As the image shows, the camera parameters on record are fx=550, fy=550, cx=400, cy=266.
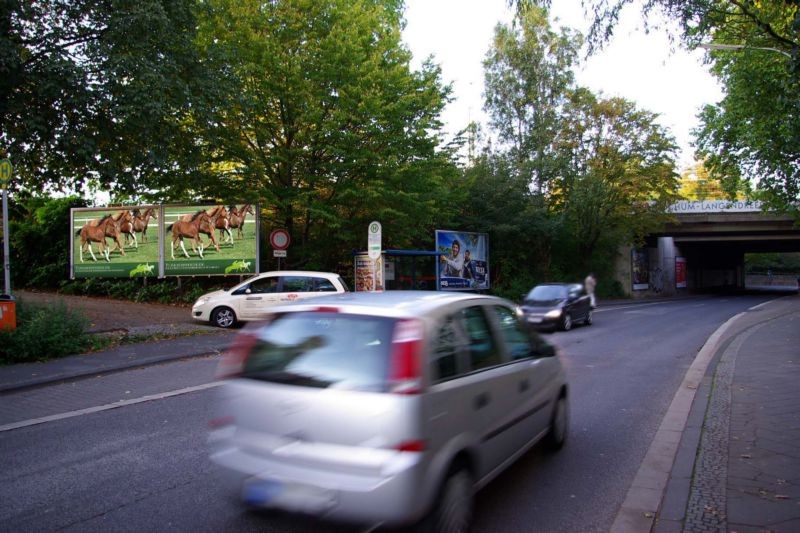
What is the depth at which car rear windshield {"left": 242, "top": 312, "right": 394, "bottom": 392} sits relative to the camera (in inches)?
132

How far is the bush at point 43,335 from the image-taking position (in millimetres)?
9719

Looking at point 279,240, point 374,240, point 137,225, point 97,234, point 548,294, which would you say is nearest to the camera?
point 374,240

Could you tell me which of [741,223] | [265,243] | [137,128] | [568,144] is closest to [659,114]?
[568,144]

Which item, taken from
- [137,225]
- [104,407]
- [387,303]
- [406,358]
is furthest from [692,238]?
[406,358]

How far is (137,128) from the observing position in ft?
42.9

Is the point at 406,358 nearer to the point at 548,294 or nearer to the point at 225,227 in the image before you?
the point at 548,294

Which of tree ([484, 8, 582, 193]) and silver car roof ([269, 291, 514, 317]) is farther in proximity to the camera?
tree ([484, 8, 582, 193])

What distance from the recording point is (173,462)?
16.3ft

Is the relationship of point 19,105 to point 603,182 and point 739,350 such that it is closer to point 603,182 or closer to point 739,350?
point 739,350

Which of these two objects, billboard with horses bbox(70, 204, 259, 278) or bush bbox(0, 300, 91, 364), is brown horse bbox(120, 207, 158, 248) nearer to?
billboard with horses bbox(70, 204, 259, 278)

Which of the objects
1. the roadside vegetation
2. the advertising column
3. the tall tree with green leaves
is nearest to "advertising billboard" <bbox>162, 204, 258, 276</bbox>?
the tall tree with green leaves

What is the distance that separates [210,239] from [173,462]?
1511cm

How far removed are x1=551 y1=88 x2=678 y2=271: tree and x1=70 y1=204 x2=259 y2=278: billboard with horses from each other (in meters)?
20.3

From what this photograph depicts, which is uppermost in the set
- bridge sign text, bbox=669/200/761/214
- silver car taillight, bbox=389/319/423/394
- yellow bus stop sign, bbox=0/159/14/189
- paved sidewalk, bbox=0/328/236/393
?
bridge sign text, bbox=669/200/761/214
